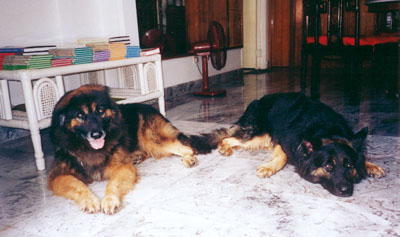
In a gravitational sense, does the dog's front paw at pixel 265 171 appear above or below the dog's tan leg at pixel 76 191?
below

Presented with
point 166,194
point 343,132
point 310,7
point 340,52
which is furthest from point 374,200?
point 310,7

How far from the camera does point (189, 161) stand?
2.48 metres

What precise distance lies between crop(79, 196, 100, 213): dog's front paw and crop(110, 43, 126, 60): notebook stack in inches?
65.4

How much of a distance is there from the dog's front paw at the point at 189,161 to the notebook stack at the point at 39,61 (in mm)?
1284

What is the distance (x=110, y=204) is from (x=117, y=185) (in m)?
0.18

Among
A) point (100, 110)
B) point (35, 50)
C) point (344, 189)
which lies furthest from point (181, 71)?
point (344, 189)

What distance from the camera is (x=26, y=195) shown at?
2.12 metres

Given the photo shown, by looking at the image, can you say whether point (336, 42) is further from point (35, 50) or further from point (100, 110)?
point (35, 50)

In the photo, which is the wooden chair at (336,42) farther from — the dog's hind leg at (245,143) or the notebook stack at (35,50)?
the notebook stack at (35,50)

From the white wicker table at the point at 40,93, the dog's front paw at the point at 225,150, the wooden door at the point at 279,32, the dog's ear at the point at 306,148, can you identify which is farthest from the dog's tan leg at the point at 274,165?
the wooden door at the point at 279,32

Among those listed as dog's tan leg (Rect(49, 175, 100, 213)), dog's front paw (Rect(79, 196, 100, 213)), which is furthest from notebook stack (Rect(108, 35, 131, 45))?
dog's front paw (Rect(79, 196, 100, 213))

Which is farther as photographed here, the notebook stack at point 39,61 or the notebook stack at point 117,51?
the notebook stack at point 117,51

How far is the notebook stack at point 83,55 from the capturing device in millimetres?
2805

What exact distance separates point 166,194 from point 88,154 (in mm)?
568
